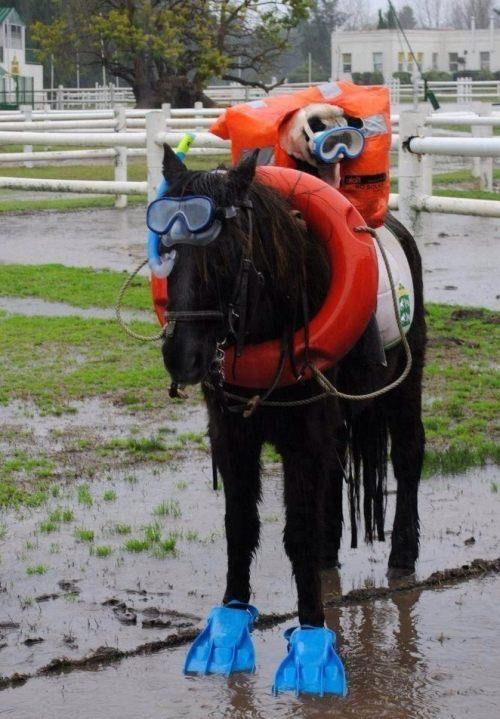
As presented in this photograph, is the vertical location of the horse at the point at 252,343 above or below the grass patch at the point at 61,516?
above

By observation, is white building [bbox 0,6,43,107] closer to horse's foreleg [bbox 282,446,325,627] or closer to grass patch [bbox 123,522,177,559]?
grass patch [bbox 123,522,177,559]

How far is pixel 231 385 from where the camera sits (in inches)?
164

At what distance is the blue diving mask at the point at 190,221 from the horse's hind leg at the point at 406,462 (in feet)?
5.84

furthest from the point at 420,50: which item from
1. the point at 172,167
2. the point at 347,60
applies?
the point at 172,167

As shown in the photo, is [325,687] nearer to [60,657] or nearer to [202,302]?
[60,657]

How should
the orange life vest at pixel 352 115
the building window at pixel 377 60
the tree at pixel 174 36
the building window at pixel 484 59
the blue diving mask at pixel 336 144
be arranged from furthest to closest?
the building window at pixel 484 59 → the building window at pixel 377 60 → the tree at pixel 174 36 → the orange life vest at pixel 352 115 → the blue diving mask at pixel 336 144

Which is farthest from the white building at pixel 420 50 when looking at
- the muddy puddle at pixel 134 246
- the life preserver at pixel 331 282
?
the life preserver at pixel 331 282

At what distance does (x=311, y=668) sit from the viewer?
161 inches

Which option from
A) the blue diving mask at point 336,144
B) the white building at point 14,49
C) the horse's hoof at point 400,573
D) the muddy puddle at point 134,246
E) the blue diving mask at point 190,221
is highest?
the white building at point 14,49

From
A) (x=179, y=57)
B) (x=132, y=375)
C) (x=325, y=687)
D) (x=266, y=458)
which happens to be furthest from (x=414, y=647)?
(x=179, y=57)

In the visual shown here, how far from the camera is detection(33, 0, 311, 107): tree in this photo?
40094 mm

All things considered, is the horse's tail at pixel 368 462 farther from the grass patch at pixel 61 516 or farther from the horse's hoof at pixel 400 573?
the grass patch at pixel 61 516

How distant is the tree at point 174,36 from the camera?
4009 cm

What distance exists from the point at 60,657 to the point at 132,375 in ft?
13.6
